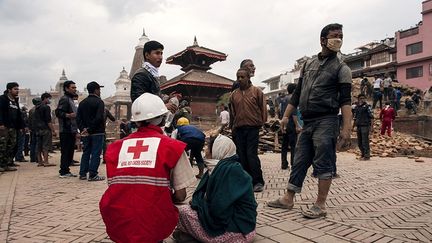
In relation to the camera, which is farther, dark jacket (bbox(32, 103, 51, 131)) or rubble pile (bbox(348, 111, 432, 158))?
rubble pile (bbox(348, 111, 432, 158))

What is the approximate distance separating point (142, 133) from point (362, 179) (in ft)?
16.8

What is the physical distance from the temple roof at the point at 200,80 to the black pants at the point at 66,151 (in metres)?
18.3

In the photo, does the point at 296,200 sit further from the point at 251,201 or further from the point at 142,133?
the point at 142,133

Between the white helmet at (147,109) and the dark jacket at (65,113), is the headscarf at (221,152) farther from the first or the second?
the dark jacket at (65,113)

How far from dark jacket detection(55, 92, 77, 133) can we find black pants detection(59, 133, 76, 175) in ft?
0.43

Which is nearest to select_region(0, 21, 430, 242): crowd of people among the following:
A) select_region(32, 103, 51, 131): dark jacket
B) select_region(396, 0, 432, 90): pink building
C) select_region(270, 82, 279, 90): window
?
select_region(32, 103, 51, 131): dark jacket

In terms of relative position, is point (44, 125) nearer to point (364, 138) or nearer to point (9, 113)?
point (9, 113)

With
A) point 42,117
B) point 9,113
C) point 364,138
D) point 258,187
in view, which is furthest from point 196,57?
point 258,187

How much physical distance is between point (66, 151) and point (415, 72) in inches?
1571

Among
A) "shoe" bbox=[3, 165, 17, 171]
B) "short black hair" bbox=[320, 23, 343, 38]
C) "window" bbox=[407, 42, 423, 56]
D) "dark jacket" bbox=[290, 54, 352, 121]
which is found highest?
"window" bbox=[407, 42, 423, 56]

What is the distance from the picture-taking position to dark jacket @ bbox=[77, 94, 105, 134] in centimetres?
631

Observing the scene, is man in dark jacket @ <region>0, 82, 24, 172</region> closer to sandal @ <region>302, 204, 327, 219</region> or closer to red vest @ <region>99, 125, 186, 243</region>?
red vest @ <region>99, 125, 186, 243</region>

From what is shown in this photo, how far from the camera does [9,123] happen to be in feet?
24.8

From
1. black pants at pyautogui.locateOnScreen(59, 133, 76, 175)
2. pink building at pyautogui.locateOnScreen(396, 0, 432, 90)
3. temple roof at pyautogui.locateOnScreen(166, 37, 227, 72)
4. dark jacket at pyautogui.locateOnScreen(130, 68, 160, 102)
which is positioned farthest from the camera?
pink building at pyautogui.locateOnScreen(396, 0, 432, 90)
